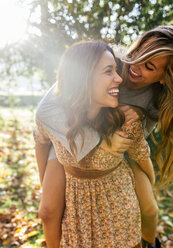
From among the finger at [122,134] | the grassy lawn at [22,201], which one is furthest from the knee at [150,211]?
the finger at [122,134]

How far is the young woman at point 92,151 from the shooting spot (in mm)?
1801

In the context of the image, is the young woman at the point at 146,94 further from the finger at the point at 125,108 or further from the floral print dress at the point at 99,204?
the floral print dress at the point at 99,204

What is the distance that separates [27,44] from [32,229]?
119 inches

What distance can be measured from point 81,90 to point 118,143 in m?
0.50

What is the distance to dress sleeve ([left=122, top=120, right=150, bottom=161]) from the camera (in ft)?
6.01

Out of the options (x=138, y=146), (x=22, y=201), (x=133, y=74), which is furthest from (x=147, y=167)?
(x=22, y=201)

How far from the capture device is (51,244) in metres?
2.04

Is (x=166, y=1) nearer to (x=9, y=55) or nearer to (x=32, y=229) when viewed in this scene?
(x=32, y=229)

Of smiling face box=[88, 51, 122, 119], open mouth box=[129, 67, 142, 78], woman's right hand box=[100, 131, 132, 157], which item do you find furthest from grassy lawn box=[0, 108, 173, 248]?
open mouth box=[129, 67, 142, 78]

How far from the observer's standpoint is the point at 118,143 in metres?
1.78

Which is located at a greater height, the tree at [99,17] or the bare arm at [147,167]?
the tree at [99,17]

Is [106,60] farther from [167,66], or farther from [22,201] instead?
[22,201]

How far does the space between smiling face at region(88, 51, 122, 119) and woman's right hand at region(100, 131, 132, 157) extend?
230 mm

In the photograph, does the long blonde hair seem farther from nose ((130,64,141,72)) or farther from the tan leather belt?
the tan leather belt
